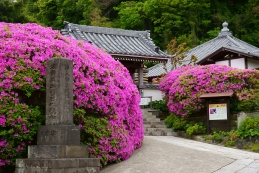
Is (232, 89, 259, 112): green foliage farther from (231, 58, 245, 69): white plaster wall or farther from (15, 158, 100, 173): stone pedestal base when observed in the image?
(15, 158, 100, 173): stone pedestal base

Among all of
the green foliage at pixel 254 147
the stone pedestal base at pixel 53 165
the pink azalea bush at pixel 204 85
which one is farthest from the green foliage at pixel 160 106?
the stone pedestal base at pixel 53 165

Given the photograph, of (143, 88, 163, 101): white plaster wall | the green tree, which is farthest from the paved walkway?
the green tree

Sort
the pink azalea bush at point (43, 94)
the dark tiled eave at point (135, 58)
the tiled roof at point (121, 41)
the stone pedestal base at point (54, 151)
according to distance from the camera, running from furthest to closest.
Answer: the tiled roof at point (121, 41), the dark tiled eave at point (135, 58), the pink azalea bush at point (43, 94), the stone pedestal base at point (54, 151)

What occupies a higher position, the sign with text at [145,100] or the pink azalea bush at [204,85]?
the pink azalea bush at [204,85]

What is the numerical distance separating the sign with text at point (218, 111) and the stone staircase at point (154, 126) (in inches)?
79.5

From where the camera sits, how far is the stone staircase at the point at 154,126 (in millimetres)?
16016

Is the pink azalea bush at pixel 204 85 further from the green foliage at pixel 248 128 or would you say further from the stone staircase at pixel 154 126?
the green foliage at pixel 248 128

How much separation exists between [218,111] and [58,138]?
8.96 metres

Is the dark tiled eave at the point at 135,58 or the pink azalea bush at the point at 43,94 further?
the dark tiled eave at the point at 135,58

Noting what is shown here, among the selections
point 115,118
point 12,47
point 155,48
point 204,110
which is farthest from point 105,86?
point 155,48

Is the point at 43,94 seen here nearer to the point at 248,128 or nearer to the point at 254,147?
the point at 254,147

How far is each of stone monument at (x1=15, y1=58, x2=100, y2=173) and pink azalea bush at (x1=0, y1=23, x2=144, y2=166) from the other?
441 millimetres

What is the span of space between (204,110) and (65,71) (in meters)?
9.38

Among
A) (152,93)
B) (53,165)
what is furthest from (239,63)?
(53,165)
